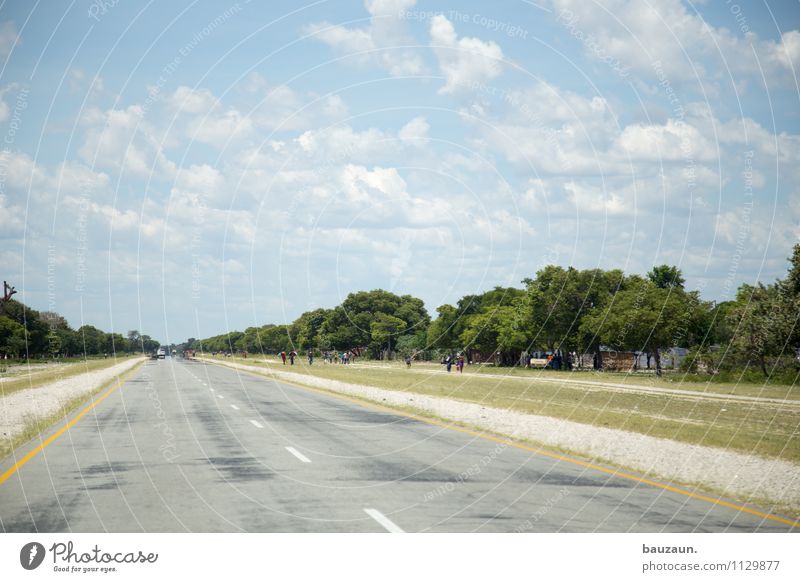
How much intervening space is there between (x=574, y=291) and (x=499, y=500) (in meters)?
79.0

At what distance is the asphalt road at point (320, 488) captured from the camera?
1013 cm

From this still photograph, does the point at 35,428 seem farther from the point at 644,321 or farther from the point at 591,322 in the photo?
the point at 591,322

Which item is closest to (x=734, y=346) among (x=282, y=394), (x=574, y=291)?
(x=574, y=291)

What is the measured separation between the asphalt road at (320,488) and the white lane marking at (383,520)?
13 millimetres

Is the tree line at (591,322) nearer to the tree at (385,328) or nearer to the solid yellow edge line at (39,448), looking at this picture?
Result: the tree at (385,328)

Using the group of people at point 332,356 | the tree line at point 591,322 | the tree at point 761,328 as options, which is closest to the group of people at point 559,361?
the tree line at point 591,322

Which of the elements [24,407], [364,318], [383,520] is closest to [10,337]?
[364,318]

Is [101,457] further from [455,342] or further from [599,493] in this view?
[455,342]

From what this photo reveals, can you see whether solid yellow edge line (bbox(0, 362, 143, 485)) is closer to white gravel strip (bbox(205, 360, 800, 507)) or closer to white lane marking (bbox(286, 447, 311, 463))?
white lane marking (bbox(286, 447, 311, 463))

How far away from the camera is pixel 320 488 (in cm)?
1268

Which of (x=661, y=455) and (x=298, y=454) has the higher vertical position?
(x=298, y=454)

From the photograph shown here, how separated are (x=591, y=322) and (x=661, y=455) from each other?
6437cm

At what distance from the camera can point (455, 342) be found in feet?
433

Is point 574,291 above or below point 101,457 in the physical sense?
above
